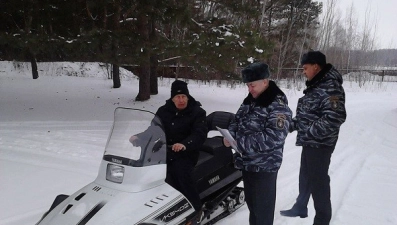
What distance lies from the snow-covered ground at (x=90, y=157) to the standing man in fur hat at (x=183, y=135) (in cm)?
84

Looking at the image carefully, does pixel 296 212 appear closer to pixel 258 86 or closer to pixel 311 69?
pixel 311 69

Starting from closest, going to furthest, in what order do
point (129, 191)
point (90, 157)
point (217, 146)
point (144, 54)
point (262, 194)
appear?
Result: point (129, 191)
point (262, 194)
point (217, 146)
point (90, 157)
point (144, 54)

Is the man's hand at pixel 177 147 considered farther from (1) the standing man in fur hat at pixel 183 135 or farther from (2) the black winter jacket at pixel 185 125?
(2) the black winter jacket at pixel 185 125

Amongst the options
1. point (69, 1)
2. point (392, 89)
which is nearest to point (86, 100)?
point (69, 1)

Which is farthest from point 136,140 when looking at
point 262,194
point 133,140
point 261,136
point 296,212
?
point 296,212

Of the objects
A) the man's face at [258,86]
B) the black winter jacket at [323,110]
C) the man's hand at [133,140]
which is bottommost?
the man's hand at [133,140]

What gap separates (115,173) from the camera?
2469 millimetres

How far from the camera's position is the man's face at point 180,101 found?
3016 mm

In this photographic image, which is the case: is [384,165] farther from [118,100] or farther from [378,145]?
[118,100]

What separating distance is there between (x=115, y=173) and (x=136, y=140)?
29 centimetres

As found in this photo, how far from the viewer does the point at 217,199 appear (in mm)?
3375

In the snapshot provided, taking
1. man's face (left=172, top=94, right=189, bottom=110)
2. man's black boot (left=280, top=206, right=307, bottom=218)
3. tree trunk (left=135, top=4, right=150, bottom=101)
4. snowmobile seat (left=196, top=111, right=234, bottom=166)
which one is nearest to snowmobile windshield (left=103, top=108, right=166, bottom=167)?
man's face (left=172, top=94, right=189, bottom=110)

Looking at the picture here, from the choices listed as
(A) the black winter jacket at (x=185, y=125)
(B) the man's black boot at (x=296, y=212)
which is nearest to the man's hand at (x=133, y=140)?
(A) the black winter jacket at (x=185, y=125)

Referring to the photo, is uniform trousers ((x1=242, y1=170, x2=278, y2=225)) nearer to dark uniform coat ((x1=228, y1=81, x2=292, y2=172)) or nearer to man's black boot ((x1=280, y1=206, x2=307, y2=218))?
dark uniform coat ((x1=228, y1=81, x2=292, y2=172))
